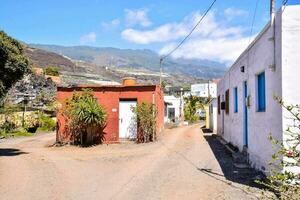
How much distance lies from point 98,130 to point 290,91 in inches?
595

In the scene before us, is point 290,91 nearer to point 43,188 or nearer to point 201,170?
point 201,170

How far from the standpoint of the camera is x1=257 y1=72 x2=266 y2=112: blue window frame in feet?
36.6

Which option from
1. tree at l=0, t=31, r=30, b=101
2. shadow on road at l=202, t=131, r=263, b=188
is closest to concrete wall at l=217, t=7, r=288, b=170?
shadow on road at l=202, t=131, r=263, b=188

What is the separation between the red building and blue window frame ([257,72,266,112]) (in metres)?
11.4

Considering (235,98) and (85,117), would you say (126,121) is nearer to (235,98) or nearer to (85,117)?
(85,117)

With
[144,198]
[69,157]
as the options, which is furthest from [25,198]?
[69,157]

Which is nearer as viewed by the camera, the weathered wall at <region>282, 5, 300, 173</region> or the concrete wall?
the weathered wall at <region>282, 5, 300, 173</region>

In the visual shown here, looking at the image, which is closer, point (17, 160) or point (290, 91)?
point (290, 91)

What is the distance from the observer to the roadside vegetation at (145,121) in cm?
2227

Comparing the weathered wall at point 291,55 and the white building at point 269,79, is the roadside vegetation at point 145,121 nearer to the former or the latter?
the white building at point 269,79

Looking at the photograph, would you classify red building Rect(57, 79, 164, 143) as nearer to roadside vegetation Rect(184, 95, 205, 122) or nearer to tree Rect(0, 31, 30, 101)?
tree Rect(0, 31, 30, 101)

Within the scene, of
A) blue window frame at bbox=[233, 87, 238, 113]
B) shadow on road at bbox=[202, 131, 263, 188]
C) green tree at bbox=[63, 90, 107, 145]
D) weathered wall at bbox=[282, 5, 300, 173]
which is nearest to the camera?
weathered wall at bbox=[282, 5, 300, 173]

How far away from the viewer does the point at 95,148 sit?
20.8 meters

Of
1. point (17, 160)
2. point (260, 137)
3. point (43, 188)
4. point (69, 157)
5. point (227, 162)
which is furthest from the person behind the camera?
point (69, 157)
